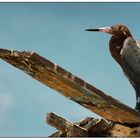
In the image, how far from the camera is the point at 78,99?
849cm

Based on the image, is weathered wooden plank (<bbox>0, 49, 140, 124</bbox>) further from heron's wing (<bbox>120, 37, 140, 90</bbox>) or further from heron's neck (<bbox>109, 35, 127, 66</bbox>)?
heron's neck (<bbox>109, 35, 127, 66</bbox>)

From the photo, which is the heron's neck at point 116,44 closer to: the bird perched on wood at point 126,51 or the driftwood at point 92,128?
the bird perched on wood at point 126,51

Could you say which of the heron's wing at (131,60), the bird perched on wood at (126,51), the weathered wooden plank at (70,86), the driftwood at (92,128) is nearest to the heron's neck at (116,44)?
the bird perched on wood at (126,51)

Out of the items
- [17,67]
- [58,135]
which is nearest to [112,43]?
[58,135]

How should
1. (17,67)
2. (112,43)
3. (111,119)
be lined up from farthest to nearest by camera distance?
(112,43)
(111,119)
(17,67)

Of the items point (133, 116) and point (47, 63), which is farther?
point (133, 116)

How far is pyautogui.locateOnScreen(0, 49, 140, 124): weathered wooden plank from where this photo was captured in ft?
25.9

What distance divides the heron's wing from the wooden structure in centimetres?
218

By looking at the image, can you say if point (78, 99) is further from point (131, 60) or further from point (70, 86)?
point (131, 60)

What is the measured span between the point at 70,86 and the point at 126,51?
3622mm

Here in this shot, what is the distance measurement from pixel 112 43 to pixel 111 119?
10.9 feet

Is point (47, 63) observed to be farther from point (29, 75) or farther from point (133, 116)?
point (133, 116)

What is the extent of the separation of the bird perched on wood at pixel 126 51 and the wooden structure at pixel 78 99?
1875mm

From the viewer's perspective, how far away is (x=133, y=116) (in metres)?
8.67
